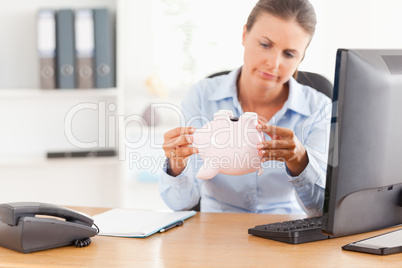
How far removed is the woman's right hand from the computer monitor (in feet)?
1.52

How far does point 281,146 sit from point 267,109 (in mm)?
Result: 452

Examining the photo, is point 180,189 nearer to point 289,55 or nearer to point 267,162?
point 267,162

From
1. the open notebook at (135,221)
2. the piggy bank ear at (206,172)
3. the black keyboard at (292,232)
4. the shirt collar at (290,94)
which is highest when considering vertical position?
the shirt collar at (290,94)

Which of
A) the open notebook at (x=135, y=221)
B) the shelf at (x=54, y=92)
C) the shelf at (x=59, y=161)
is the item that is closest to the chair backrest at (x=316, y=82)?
the open notebook at (x=135, y=221)

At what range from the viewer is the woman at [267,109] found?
5.30ft

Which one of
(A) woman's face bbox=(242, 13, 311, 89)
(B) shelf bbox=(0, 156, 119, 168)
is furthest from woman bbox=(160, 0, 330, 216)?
(B) shelf bbox=(0, 156, 119, 168)

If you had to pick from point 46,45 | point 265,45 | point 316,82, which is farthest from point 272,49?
point 46,45

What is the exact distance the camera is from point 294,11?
5.46 ft

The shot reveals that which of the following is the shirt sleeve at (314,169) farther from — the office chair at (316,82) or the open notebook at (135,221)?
the open notebook at (135,221)

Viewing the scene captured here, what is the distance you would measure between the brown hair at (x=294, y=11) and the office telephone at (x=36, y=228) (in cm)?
92

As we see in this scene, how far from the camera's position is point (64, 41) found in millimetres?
2650

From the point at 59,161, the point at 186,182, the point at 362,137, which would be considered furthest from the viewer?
the point at 59,161

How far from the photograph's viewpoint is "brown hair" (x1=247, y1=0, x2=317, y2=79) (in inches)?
65.5

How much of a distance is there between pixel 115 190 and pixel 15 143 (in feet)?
2.07
